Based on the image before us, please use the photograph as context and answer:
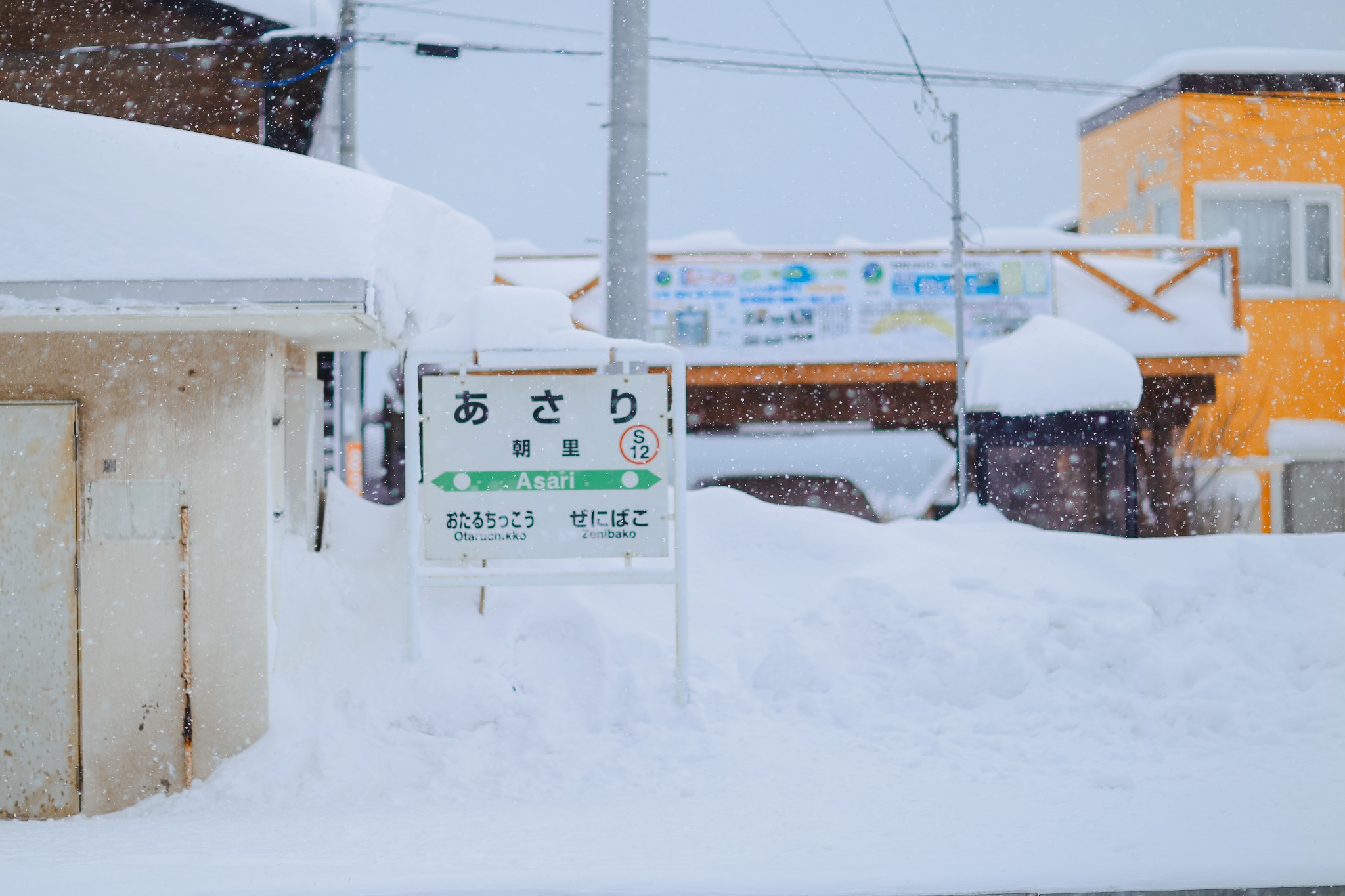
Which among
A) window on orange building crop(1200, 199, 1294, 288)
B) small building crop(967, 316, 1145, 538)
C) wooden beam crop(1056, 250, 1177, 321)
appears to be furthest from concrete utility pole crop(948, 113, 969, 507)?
window on orange building crop(1200, 199, 1294, 288)

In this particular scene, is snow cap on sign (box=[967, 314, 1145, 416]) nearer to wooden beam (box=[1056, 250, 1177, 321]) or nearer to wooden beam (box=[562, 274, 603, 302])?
wooden beam (box=[1056, 250, 1177, 321])

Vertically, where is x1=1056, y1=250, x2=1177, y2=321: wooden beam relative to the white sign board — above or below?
above

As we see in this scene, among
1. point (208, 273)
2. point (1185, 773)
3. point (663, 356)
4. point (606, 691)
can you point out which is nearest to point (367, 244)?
point (208, 273)

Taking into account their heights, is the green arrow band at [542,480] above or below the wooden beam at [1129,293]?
below

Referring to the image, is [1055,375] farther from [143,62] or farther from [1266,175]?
[143,62]

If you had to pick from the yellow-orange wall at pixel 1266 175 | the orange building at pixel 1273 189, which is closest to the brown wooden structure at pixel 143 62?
the yellow-orange wall at pixel 1266 175

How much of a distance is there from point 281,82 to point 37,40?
6.32 feet

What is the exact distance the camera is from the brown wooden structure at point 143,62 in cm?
875

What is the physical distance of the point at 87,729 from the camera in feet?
17.4

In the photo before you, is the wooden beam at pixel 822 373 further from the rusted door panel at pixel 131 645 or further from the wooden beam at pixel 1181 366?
the rusted door panel at pixel 131 645

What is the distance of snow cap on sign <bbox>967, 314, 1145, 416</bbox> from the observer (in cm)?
1119

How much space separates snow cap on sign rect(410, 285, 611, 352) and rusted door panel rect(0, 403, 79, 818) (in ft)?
6.30

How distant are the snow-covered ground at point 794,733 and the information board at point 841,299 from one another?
565cm

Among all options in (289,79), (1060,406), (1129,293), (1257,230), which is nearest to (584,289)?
(289,79)
